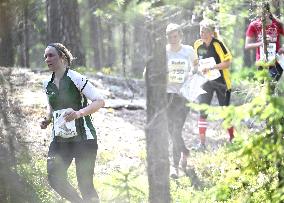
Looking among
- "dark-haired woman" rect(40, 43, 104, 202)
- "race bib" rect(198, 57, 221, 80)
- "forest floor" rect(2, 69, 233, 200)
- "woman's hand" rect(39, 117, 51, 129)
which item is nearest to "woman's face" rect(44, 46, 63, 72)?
"dark-haired woman" rect(40, 43, 104, 202)

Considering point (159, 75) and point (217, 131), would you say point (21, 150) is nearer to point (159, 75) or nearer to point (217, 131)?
point (159, 75)

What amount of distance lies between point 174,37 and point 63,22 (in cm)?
620

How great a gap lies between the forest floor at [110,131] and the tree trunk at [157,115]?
3350mm

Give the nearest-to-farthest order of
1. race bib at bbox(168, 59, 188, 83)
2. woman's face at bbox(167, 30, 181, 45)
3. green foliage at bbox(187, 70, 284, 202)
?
green foliage at bbox(187, 70, 284, 202)
woman's face at bbox(167, 30, 181, 45)
race bib at bbox(168, 59, 188, 83)

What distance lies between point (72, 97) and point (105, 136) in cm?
484

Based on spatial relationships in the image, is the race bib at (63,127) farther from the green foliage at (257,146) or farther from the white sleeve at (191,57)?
the white sleeve at (191,57)

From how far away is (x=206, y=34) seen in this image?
983 cm

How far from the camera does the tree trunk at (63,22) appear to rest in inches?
569

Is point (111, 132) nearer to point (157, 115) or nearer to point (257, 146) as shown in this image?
point (157, 115)

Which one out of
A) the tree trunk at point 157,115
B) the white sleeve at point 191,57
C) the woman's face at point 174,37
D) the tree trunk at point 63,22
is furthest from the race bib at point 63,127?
the tree trunk at point 63,22

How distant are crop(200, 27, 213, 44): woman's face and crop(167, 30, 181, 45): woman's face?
2.56 ft

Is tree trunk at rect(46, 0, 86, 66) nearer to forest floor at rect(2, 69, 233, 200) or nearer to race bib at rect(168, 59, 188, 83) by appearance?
forest floor at rect(2, 69, 233, 200)

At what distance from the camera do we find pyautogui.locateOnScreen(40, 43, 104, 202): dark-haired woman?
6422mm

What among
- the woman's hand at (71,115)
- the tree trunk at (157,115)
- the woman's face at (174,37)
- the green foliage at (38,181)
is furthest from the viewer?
the woman's face at (174,37)
